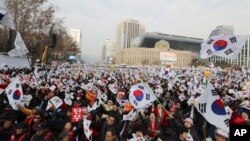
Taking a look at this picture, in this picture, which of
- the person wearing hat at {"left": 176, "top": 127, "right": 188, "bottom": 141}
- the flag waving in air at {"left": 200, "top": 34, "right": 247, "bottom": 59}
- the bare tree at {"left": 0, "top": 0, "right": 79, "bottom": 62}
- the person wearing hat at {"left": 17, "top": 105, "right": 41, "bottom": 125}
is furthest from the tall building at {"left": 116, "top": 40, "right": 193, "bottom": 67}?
the person wearing hat at {"left": 176, "top": 127, "right": 188, "bottom": 141}

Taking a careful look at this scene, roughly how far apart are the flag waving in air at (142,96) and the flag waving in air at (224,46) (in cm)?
154

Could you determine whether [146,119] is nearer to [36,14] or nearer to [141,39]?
[36,14]

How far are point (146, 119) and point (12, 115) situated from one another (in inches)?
128

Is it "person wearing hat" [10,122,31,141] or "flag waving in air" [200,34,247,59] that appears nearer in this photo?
"person wearing hat" [10,122,31,141]

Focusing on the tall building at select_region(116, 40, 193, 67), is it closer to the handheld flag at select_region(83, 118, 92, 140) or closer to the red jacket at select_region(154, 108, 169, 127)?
the red jacket at select_region(154, 108, 169, 127)

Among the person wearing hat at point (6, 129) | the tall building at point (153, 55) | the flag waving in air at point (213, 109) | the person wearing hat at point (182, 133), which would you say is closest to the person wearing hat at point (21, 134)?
the person wearing hat at point (6, 129)

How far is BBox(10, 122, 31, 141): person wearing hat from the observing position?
7.31 m

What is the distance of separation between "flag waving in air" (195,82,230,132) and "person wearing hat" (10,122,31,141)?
3.47 metres

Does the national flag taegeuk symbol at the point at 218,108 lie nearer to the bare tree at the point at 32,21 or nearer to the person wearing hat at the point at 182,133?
the person wearing hat at the point at 182,133

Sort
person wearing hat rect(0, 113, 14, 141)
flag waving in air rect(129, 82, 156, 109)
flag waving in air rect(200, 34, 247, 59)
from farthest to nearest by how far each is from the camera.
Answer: flag waving in air rect(129, 82, 156, 109) < flag waving in air rect(200, 34, 247, 59) < person wearing hat rect(0, 113, 14, 141)

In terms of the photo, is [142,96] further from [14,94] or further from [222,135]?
[14,94]

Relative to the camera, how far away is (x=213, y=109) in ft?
20.1

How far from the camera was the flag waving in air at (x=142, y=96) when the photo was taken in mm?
8859

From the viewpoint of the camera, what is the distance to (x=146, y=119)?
8.50m
